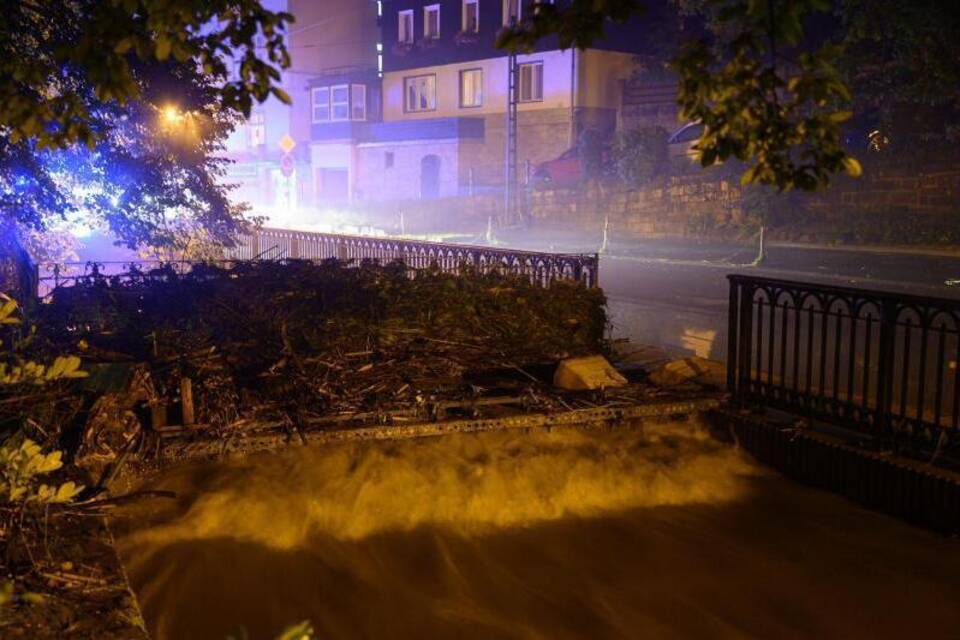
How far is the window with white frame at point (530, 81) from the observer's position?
47.3 metres

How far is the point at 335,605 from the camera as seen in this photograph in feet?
19.4

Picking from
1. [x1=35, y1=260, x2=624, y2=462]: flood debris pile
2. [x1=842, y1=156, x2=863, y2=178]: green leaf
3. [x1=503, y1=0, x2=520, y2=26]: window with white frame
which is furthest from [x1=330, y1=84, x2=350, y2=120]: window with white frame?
[x1=842, y1=156, x2=863, y2=178]: green leaf

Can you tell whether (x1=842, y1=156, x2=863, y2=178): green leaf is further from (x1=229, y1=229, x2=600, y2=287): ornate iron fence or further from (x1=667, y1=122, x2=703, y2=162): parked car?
(x1=667, y1=122, x2=703, y2=162): parked car

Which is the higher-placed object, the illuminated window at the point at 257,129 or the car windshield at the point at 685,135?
the illuminated window at the point at 257,129

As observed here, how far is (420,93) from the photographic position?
183 ft

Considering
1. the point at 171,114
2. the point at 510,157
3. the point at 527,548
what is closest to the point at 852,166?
the point at 527,548

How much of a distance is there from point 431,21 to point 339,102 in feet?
28.2

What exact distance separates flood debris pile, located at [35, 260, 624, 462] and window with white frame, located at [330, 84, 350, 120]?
5084 centimetres

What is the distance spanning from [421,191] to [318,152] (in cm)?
1174

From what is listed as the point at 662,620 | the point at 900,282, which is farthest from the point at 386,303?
the point at 900,282

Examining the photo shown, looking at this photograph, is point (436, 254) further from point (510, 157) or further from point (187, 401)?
point (510, 157)

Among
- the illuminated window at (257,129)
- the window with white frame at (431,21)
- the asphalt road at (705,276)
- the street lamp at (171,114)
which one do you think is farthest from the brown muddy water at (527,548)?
the illuminated window at (257,129)

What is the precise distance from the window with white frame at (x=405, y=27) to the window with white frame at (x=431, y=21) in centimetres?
116

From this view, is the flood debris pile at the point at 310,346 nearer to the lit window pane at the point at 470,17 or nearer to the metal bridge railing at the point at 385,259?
the metal bridge railing at the point at 385,259
